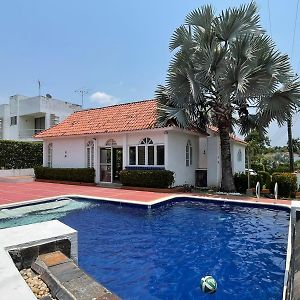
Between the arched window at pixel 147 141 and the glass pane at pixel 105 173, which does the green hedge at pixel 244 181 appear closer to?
the arched window at pixel 147 141

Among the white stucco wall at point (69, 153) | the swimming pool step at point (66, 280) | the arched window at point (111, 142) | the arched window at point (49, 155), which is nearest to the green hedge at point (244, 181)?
the arched window at point (111, 142)

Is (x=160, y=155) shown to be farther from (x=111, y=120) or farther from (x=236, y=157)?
(x=236, y=157)

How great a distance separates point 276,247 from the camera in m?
8.40

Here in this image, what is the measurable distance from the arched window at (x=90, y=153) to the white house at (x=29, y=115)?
18515mm

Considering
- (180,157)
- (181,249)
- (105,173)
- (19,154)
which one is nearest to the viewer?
(181,249)

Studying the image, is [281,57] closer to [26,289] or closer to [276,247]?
[276,247]

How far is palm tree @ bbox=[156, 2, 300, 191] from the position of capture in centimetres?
1620

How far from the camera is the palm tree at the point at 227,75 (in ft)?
53.2

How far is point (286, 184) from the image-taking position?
678 inches

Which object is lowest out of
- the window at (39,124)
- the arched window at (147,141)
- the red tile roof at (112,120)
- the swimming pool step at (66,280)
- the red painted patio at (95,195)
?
Result: the red painted patio at (95,195)

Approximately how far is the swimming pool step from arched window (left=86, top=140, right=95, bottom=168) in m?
18.5

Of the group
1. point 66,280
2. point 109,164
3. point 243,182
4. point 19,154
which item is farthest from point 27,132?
point 66,280

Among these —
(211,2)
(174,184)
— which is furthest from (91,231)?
(211,2)

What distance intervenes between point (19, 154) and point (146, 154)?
17243 millimetres
